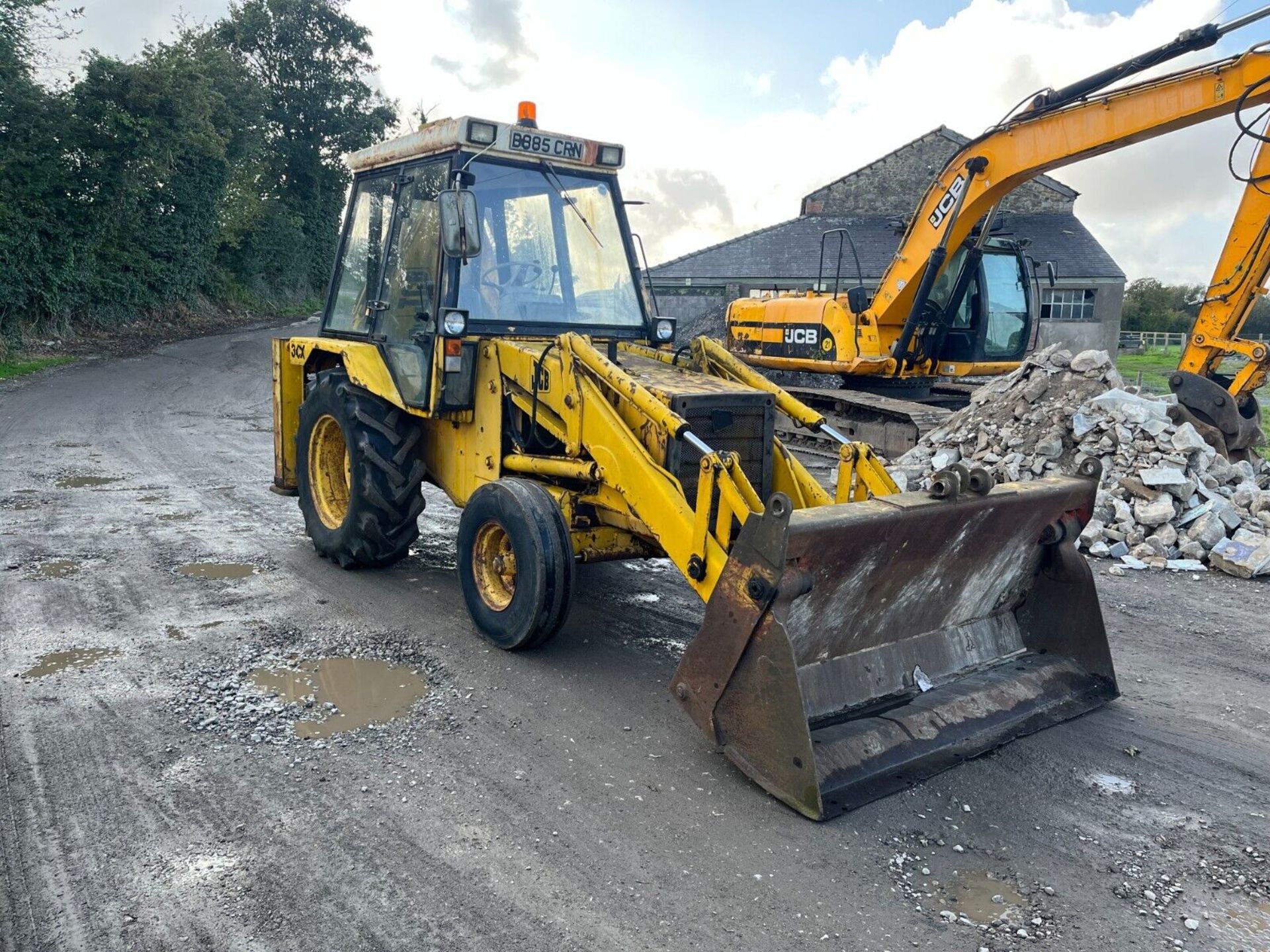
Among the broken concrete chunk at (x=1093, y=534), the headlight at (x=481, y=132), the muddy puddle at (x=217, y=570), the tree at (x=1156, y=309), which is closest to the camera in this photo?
the headlight at (x=481, y=132)

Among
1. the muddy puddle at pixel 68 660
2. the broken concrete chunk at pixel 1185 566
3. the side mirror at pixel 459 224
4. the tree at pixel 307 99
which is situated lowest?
the muddy puddle at pixel 68 660

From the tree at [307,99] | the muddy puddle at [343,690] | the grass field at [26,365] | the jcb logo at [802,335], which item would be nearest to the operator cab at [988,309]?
the jcb logo at [802,335]

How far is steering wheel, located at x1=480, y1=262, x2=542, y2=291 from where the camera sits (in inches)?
220

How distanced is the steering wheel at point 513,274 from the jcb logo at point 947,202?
21.9 feet

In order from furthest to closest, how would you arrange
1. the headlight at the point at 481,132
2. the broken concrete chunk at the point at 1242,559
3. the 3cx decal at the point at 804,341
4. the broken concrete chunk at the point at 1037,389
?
1. the 3cx decal at the point at 804,341
2. the broken concrete chunk at the point at 1037,389
3. the broken concrete chunk at the point at 1242,559
4. the headlight at the point at 481,132

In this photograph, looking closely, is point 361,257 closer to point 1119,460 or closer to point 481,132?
point 481,132

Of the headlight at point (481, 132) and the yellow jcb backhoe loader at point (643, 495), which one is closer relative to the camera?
the yellow jcb backhoe loader at point (643, 495)

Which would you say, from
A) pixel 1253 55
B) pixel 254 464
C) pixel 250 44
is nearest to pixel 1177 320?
pixel 250 44

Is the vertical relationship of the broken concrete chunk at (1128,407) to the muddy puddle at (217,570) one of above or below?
above

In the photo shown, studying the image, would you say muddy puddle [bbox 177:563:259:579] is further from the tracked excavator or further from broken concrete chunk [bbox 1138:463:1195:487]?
broken concrete chunk [bbox 1138:463:1195:487]

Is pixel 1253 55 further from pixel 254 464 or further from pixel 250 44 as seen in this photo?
pixel 250 44

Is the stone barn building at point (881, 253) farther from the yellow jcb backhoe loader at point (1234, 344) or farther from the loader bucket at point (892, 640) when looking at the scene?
the loader bucket at point (892, 640)

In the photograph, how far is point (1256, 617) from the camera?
243 inches

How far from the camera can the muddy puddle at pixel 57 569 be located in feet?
20.0
